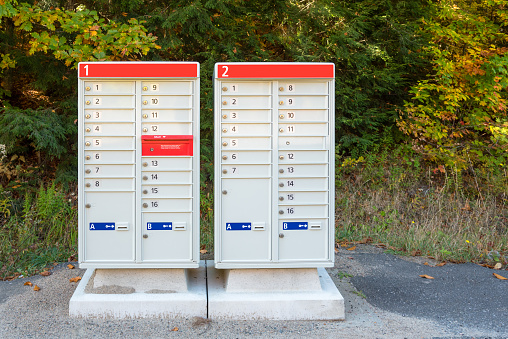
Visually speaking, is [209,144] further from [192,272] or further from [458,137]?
Answer: [458,137]

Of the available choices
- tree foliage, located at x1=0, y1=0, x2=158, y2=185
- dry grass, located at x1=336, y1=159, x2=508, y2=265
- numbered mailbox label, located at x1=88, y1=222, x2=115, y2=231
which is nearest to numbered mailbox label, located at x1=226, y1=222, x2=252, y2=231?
numbered mailbox label, located at x1=88, y1=222, x2=115, y2=231

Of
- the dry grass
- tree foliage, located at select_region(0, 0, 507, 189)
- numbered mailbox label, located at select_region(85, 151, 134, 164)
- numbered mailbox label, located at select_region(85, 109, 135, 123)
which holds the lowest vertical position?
the dry grass

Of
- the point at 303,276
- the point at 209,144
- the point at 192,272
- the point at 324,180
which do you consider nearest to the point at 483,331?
the point at 303,276

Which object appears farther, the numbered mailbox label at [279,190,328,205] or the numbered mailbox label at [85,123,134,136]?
the numbered mailbox label at [279,190,328,205]

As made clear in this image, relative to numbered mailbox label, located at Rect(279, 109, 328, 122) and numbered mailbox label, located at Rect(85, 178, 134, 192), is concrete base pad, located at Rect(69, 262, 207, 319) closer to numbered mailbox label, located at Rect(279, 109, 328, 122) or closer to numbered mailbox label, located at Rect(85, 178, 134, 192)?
numbered mailbox label, located at Rect(85, 178, 134, 192)

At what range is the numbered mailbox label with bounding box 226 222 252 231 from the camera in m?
4.25

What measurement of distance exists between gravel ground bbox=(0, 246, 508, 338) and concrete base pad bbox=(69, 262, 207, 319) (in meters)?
0.08

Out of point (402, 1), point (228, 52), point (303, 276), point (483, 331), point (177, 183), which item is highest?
point (402, 1)

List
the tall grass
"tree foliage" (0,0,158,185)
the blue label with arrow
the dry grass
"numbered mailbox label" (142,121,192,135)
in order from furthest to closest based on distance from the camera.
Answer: "tree foliage" (0,0,158,185) < the dry grass < the tall grass < the blue label with arrow < "numbered mailbox label" (142,121,192,135)

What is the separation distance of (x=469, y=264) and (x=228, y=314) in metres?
3.42

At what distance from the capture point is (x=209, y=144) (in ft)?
28.1

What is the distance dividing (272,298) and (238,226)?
2.34ft

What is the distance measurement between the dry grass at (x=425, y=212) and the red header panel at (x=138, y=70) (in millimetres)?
3868

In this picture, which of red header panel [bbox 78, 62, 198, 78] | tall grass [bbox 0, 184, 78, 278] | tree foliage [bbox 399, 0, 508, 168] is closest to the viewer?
red header panel [bbox 78, 62, 198, 78]
